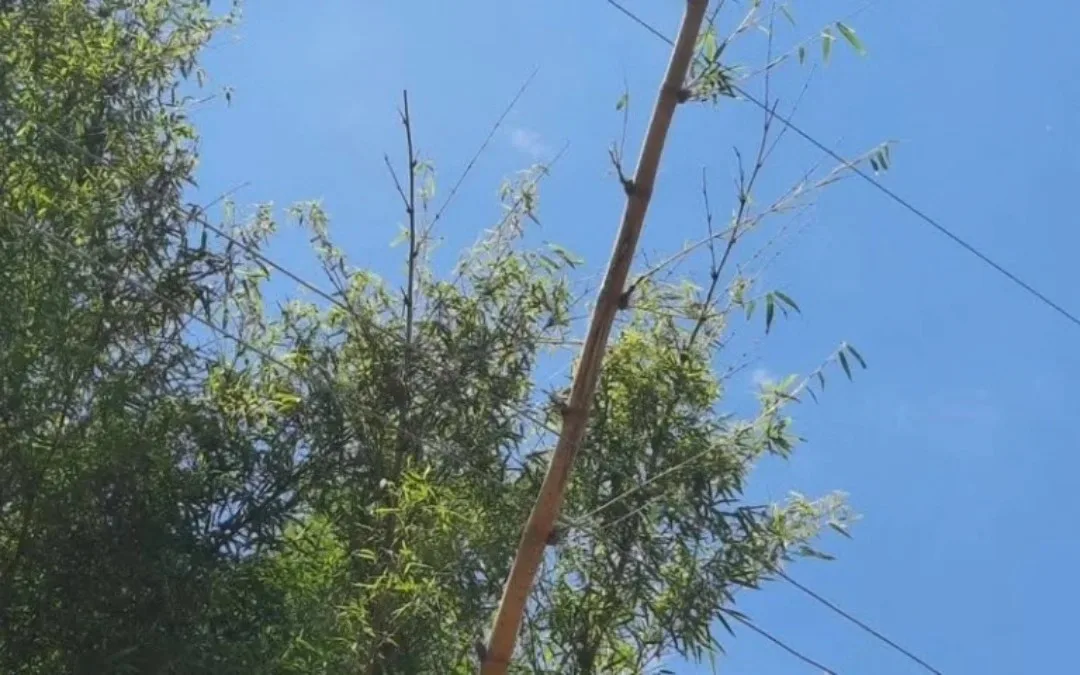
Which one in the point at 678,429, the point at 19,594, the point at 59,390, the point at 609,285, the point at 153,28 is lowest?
the point at 19,594

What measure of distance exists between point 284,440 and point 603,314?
1.36 metres

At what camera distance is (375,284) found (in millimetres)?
4504

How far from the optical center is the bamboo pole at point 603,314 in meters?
2.86

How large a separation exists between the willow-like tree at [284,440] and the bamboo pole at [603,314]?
31 cm

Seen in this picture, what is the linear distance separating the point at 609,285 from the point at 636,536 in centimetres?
113

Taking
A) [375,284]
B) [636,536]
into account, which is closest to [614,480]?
[636,536]

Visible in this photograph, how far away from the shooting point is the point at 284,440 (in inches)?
159

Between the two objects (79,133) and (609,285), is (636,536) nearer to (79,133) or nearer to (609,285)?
(609,285)

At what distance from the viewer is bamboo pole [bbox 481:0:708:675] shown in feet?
9.39

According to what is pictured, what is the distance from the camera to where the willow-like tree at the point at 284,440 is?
356 cm

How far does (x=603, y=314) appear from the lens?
2.96m

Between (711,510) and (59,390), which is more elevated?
(711,510)

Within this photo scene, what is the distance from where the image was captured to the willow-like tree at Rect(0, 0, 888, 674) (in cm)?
356

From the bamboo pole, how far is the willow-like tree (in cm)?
31
